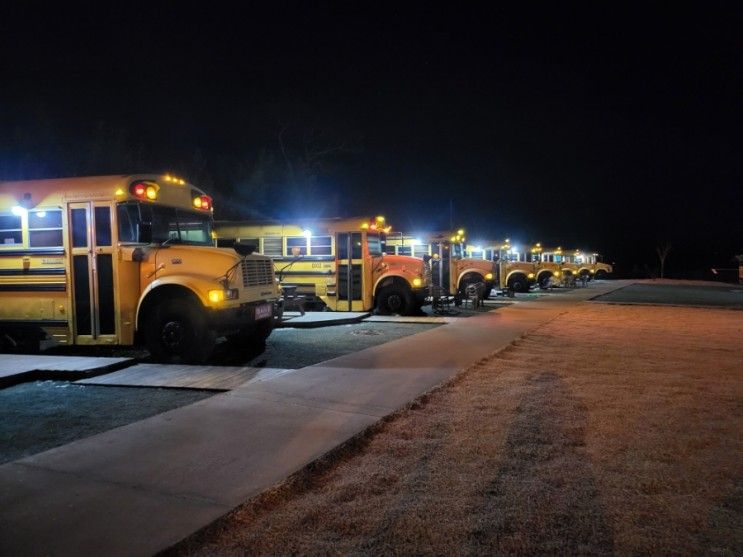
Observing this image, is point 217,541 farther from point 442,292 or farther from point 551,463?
point 442,292

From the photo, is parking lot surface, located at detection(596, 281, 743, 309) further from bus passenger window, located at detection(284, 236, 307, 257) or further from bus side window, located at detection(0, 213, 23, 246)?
bus side window, located at detection(0, 213, 23, 246)

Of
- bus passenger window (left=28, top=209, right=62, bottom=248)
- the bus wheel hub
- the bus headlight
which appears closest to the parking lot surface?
the bus headlight

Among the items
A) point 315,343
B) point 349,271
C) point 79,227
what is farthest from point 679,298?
point 79,227

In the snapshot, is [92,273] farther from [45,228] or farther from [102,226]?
[45,228]

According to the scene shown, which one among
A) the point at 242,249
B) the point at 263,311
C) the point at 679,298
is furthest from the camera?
the point at 679,298

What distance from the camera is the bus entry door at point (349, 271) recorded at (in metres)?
16.5

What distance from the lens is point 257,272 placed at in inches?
407

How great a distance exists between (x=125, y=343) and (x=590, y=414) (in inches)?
272

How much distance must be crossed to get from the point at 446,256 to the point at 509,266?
9.13 meters

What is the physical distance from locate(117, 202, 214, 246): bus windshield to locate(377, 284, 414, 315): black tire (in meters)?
6.79

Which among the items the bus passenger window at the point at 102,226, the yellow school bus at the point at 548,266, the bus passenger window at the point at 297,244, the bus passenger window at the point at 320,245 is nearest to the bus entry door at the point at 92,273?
the bus passenger window at the point at 102,226

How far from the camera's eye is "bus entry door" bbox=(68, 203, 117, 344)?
9617 millimetres

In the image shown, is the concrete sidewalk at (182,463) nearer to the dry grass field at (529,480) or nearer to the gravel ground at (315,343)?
the dry grass field at (529,480)

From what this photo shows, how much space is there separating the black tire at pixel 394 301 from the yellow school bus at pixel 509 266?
11.4 metres
